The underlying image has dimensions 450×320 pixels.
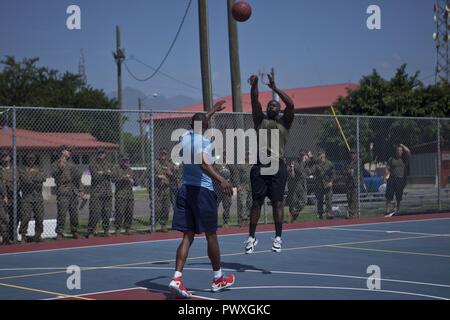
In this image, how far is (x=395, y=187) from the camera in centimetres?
2152

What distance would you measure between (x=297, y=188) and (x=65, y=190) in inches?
264

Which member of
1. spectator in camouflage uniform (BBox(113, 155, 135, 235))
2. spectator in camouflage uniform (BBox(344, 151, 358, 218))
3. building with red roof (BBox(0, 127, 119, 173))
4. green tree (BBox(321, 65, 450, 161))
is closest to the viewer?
spectator in camouflage uniform (BBox(113, 155, 135, 235))

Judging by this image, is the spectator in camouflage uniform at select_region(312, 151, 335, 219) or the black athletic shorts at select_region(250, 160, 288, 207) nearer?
the black athletic shorts at select_region(250, 160, 288, 207)

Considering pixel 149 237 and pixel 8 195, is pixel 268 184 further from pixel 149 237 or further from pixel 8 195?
pixel 8 195

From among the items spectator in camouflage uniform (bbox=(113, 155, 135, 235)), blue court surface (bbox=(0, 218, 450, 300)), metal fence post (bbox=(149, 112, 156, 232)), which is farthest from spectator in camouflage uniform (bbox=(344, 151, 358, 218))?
spectator in camouflage uniform (bbox=(113, 155, 135, 235))

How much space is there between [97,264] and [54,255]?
6.02 ft

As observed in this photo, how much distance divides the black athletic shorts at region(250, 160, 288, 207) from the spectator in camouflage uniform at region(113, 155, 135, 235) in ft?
19.7

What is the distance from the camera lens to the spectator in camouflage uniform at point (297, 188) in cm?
2002

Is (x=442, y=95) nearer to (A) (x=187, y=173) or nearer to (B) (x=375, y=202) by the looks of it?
(B) (x=375, y=202)

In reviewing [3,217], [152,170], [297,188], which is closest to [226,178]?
[152,170]

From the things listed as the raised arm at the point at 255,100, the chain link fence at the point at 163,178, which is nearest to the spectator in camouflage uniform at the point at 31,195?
the chain link fence at the point at 163,178

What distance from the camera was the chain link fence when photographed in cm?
1573

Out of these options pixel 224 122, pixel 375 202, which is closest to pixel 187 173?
pixel 224 122

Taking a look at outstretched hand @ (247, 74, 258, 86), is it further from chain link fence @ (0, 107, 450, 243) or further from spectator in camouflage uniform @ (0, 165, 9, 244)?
spectator in camouflage uniform @ (0, 165, 9, 244)
